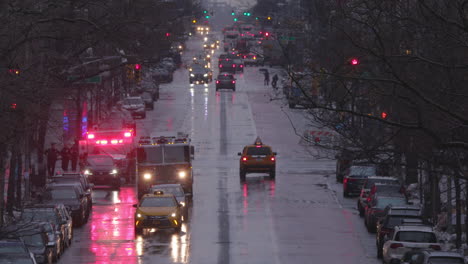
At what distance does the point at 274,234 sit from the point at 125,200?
465 inches

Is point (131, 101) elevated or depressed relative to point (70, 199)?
elevated

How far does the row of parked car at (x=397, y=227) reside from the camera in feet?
71.9

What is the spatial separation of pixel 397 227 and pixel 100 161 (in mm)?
23945

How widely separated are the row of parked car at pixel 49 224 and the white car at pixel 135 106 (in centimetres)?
3329

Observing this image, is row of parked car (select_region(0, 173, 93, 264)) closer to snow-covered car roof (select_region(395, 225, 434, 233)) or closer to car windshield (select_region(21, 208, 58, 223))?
car windshield (select_region(21, 208, 58, 223))

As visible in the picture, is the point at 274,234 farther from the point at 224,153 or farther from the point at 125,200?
the point at 224,153

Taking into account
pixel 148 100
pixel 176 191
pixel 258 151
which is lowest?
pixel 176 191

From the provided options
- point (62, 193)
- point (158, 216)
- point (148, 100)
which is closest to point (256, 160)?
point (62, 193)

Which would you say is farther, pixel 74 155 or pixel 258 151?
pixel 74 155

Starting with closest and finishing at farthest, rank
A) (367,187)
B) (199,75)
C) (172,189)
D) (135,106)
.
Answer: (172,189)
(367,187)
(135,106)
(199,75)

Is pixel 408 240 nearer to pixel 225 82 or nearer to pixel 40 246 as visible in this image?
pixel 40 246

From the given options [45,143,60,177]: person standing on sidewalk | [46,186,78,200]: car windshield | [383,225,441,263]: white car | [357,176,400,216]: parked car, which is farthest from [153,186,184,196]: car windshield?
[45,143,60,177]: person standing on sidewalk

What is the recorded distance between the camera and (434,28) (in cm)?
1648

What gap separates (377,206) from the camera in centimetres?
3425
